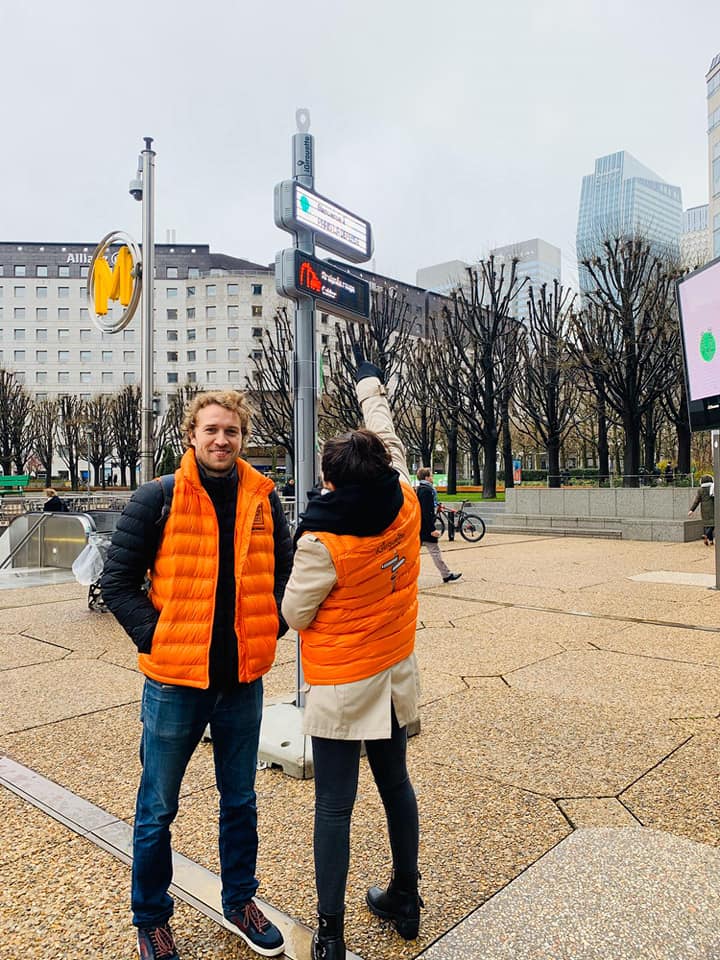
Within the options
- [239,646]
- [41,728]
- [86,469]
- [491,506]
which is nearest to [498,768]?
[239,646]

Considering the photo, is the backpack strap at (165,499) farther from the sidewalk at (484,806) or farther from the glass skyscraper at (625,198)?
the glass skyscraper at (625,198)

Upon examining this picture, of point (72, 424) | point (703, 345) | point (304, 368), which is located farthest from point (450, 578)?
point (72, 424)

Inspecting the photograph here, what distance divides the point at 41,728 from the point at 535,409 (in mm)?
31220

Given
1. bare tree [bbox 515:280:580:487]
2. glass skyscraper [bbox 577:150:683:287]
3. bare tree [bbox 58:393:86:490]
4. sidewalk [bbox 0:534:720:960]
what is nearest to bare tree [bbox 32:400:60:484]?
bare tree [bbox 58:393:86:490]

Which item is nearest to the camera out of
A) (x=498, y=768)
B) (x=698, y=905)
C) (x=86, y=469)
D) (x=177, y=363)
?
(x=698, y=905)

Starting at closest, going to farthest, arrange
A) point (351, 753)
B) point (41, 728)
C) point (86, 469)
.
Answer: point (351, 753), point (41, 728), point (86, 469)

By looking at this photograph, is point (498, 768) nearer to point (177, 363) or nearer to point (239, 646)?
point (239, 646)

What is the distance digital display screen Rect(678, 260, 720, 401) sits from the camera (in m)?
9.87

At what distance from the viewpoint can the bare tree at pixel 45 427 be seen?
5700 centimetres

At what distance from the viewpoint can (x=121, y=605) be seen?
246 centimetres

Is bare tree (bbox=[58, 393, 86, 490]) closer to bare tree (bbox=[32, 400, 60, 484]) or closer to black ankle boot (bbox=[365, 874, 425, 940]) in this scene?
bare tree (bbox=[32, 400, 60, 484])

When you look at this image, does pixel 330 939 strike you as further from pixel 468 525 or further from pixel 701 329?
pixel 468 525

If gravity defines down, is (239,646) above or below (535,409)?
below

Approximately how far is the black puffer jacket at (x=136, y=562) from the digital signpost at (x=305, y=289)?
1602mm
